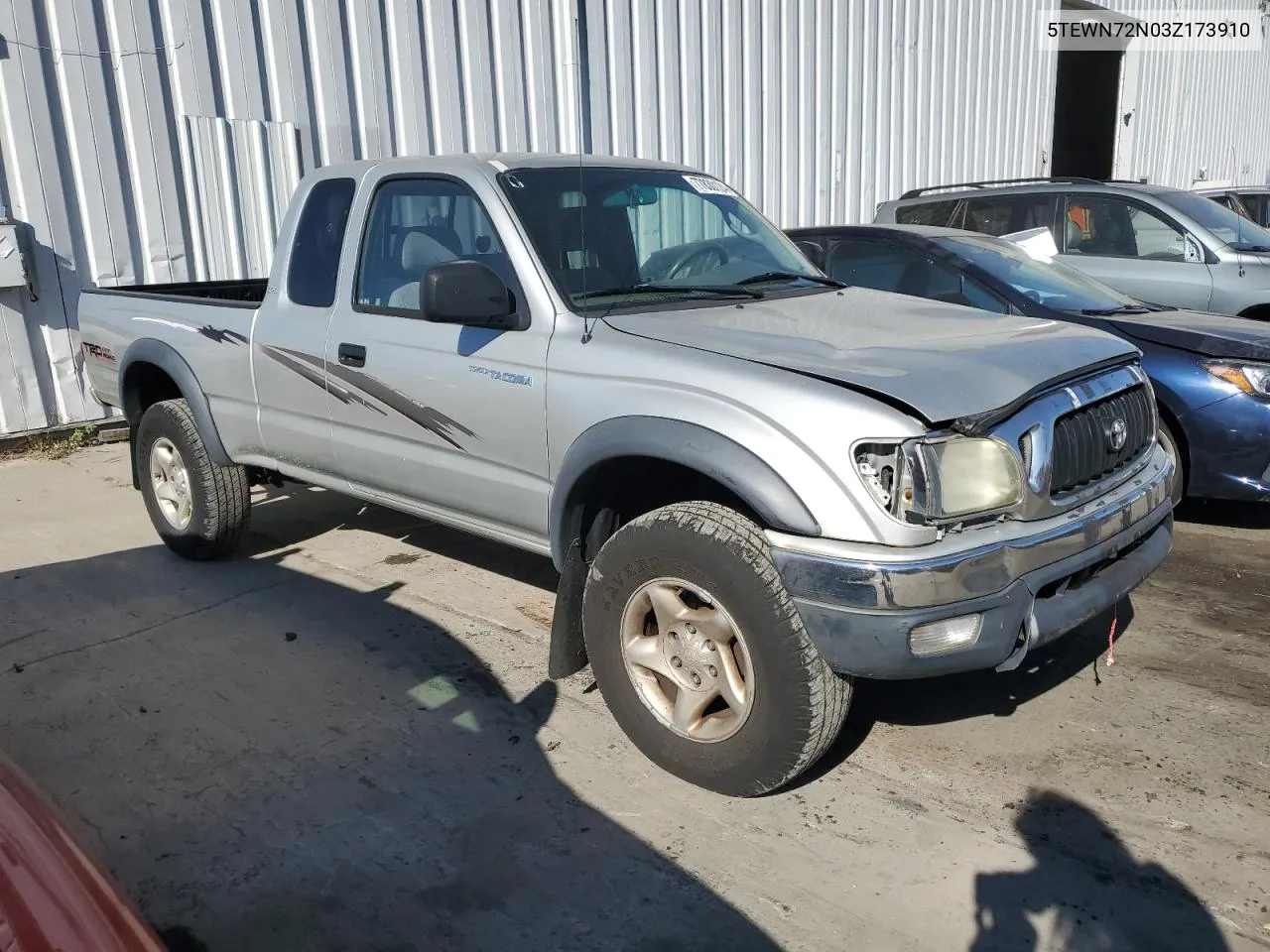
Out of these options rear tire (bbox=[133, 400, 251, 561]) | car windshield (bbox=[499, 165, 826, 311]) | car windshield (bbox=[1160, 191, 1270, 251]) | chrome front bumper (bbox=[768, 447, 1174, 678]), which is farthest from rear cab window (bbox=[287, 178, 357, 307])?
car windshield (bbox=[1160, 191, 1270, 251])

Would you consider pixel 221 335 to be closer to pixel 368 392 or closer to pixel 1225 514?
pixel 368 392

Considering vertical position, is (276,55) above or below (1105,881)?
above

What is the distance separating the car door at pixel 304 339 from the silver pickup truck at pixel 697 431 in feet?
0.05

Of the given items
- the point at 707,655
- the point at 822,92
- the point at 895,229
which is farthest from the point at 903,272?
the point at 822,92

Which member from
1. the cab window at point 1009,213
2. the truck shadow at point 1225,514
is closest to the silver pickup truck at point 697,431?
the truck shadow at point 1225,514

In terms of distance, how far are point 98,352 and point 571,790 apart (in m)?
4.13

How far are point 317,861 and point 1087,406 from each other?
2.63 m

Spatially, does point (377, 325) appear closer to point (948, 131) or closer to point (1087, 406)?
point (1087, 406)

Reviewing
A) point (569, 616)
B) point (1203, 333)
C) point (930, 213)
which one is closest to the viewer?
point (569, 616)

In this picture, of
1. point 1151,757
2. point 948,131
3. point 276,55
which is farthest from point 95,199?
point 948,131

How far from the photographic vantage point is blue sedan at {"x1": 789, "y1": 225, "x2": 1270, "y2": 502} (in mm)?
5004

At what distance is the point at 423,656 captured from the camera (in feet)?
13.5

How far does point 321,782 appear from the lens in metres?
3.22

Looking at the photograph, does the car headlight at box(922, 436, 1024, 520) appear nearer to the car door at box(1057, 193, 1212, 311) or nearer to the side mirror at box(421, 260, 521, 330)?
the side mirror at box(421, 260, 521, 330)
